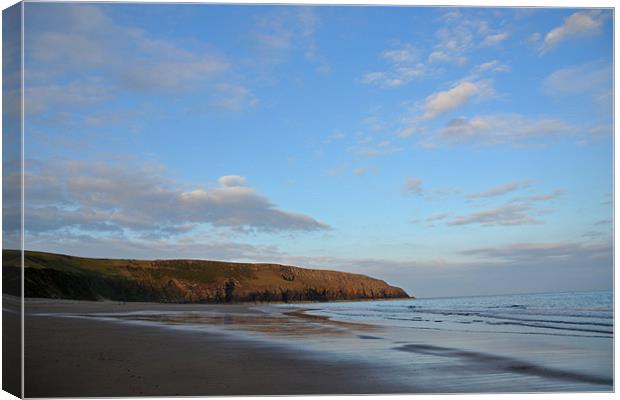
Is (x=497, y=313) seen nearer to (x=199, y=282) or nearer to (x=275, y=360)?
(x=199, y=282)

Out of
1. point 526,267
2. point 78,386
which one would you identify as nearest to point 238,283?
point 78,386

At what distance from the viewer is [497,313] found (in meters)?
10.9

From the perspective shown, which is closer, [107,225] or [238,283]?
[107,225]

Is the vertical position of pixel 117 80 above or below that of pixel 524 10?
below

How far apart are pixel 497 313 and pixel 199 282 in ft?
15.5

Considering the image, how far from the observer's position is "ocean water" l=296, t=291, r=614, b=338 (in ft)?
28.1

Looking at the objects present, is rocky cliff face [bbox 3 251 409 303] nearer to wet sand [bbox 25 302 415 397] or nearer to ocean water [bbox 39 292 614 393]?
ocean water [bbox 39 292 614 393]

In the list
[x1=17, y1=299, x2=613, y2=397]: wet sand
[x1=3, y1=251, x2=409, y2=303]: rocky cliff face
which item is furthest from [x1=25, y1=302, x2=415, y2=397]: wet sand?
[x1=3, y1=251, x2=409, y2=303]: rocky cliff face

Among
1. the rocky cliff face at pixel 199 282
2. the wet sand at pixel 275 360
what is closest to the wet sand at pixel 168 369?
the wet sand at pixel 275 360

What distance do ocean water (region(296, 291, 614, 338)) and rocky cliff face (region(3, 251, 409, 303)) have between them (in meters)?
0.47

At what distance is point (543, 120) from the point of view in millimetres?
7387

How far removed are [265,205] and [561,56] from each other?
10.6 ft

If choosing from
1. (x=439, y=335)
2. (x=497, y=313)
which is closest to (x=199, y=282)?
(x=439, y=335)

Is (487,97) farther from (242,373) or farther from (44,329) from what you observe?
(44,329)
